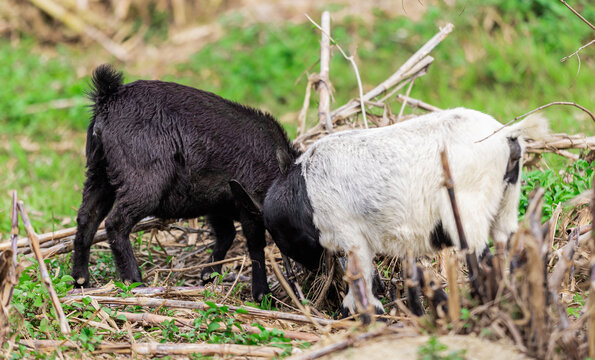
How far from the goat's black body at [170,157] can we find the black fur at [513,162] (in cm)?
160

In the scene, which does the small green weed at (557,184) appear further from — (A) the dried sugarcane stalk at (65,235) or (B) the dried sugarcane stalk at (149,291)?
(A) the dried sugarcane stalk at (65,235)

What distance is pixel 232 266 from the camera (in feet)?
18.8

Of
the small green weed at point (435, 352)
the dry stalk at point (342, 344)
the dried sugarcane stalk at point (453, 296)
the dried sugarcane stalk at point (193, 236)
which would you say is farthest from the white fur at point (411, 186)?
the dried sugarcane stalk at point (193, 236)

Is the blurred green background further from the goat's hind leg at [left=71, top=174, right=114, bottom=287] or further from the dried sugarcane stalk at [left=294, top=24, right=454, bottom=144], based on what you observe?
the dried sugarcane stalk at [left=294, top=24, right=454, bottom=144]

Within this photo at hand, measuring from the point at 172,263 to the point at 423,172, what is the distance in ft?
6.89

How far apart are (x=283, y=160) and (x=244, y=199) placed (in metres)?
0.39

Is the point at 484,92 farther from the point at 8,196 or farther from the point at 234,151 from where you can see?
the point at 8,196

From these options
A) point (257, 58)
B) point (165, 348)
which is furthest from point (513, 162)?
point (257, 58)

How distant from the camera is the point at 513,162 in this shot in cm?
401

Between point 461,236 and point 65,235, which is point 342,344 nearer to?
point 461,236

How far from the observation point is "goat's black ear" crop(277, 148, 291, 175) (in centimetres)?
479

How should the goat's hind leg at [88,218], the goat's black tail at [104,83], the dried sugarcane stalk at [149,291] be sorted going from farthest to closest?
the goat's hind leg at [88,218] → the goat's black tail at [104,83] → the dried sugarcane stalk at [149,291]

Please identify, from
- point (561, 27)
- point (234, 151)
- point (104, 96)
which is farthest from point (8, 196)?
point (561, 27)

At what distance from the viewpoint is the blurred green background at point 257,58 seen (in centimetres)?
871
